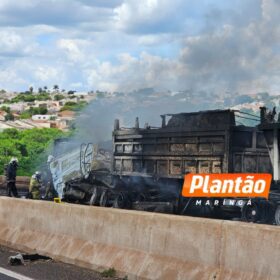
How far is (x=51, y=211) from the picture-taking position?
428 inches

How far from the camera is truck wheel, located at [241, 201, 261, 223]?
51.1 feet

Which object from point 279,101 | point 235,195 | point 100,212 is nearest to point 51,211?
point 100,212

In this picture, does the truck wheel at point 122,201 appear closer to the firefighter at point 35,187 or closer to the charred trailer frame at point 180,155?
the charred trailer frame at point 180,155

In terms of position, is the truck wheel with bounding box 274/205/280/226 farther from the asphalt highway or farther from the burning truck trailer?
the asphalt highway

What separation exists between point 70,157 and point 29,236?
514 inches

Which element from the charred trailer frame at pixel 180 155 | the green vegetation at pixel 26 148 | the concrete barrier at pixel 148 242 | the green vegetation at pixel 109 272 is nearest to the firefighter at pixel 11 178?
the green vegetation at pixel 26 148

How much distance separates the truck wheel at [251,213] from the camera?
1559 cm

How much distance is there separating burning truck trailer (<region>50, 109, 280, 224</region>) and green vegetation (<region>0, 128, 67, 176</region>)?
561 centimetres

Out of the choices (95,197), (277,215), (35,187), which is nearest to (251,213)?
(277,215)

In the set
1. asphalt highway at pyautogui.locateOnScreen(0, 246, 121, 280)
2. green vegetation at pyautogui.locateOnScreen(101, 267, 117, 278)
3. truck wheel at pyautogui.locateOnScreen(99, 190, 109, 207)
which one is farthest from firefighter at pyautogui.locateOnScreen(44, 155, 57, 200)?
green vegetation at pyautogui.locateOnScreen(101, 267, 117, 278)

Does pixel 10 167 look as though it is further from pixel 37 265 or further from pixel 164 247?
pixel 164 247

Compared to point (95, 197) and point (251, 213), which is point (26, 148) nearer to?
point (95, 197)

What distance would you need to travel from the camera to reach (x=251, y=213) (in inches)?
619

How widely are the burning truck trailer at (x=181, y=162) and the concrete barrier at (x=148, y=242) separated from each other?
5995mm
